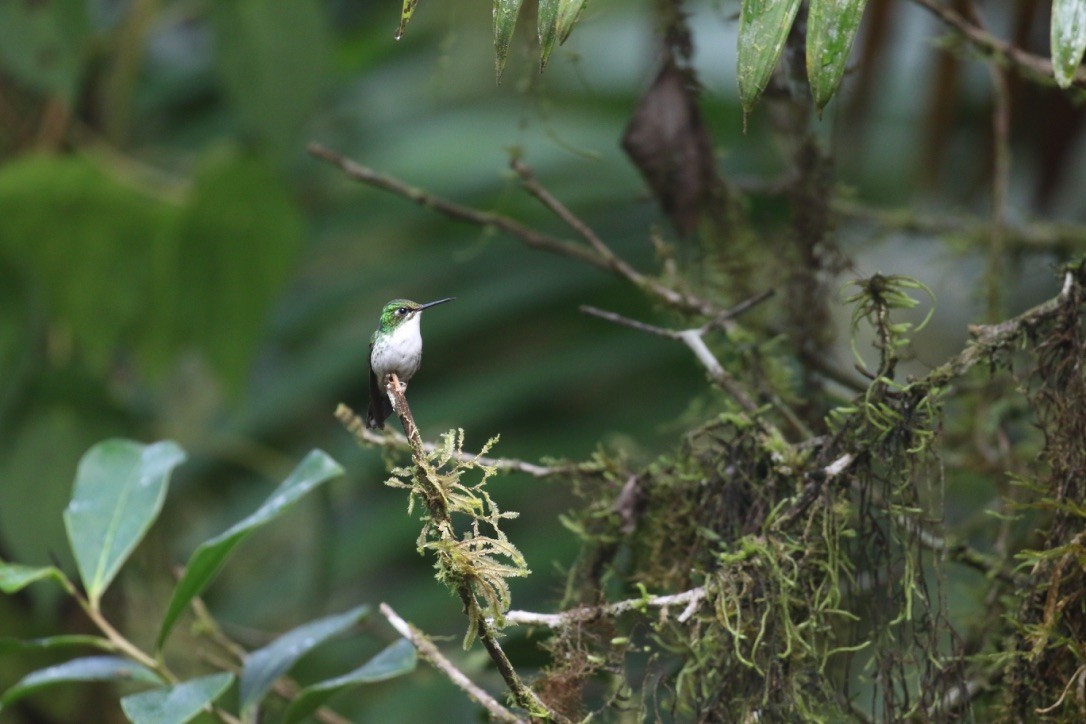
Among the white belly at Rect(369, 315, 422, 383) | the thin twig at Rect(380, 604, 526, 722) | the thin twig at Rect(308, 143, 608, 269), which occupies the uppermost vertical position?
the thin twig at Rect(308, 143, 608, 269)

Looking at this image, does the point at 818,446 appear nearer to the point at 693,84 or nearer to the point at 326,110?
the point at 693,84

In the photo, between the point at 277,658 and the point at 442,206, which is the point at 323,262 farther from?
the point at 277,658

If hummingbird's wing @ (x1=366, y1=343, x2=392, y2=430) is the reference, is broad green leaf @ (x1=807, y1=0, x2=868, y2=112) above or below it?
above

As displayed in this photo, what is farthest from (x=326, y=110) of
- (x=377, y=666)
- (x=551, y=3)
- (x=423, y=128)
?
(x=551, y=3)

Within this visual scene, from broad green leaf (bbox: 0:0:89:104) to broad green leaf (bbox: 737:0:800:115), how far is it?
1.84 metres

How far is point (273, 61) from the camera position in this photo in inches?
102

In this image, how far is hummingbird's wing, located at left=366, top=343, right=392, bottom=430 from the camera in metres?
1.47

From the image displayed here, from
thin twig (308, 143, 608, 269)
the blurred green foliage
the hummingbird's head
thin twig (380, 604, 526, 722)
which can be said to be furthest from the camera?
the blurred green foliage

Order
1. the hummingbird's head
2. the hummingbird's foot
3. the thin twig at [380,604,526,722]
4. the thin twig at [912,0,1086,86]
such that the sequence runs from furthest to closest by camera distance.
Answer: the thin twig at [912,0,1086,86] → the hummingbird's head → the hummingbird's foot → the thin twig at [380,604,526,722]

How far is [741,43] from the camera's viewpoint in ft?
3.41

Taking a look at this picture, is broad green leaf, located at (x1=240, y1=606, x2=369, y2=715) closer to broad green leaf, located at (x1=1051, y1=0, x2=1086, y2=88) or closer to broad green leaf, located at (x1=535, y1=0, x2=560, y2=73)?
broad green leaf, located at (x1=535, y1=0, x2=560, y2=73)

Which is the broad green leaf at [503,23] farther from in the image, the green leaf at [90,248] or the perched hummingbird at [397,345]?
the green leaf at [90,248]

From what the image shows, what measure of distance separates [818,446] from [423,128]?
286cm

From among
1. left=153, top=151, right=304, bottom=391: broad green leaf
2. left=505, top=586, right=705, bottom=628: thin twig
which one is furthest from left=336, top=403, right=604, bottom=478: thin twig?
left=153, top=151, right=304, bottom=391: broad green leaf
